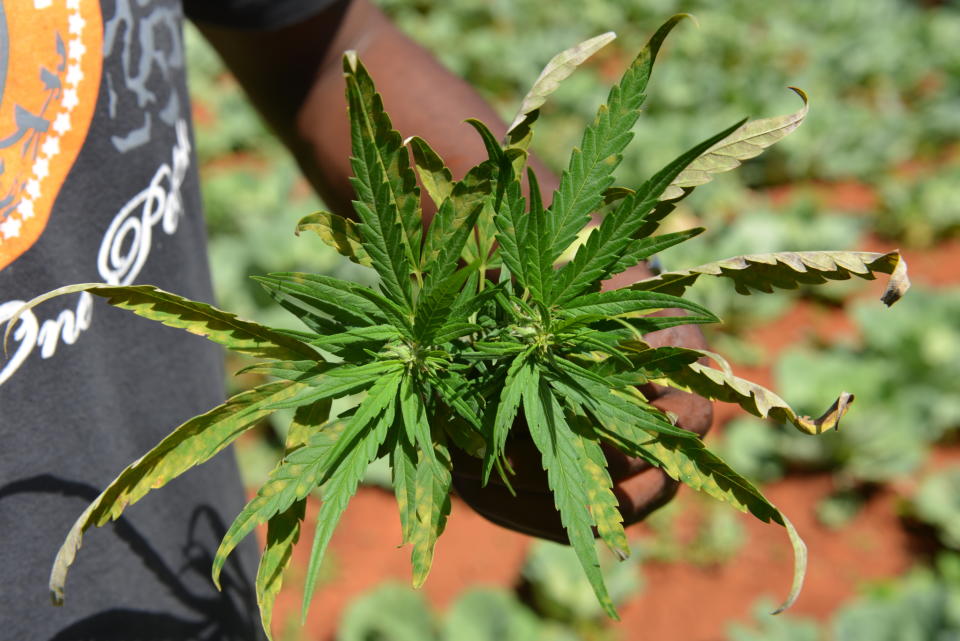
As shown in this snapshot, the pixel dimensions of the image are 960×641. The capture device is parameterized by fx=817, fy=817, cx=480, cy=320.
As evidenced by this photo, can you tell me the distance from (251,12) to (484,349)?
0.97m

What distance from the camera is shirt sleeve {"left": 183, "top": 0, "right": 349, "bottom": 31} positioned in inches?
58.5

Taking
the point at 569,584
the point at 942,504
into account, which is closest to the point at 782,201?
the point at 942,504

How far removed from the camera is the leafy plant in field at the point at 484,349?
0.85m

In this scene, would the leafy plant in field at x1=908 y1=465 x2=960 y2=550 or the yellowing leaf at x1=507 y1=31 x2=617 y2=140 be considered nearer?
the yellowing leaf at x1=507 y1=31 x2=617 y2=140

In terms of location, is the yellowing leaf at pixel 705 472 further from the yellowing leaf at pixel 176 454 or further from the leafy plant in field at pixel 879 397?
the leafy plant in field at pixel 879 397

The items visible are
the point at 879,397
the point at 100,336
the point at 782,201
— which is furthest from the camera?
the point at 782,201

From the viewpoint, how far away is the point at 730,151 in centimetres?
92

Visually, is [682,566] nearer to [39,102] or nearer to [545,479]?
[545,479]

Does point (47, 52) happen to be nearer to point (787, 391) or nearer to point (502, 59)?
point (787, 391)

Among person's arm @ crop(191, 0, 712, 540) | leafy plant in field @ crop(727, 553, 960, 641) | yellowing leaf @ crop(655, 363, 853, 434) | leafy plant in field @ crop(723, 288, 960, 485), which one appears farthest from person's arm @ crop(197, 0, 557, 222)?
leafy plant in field @ crop(723, 288, 960, 485)

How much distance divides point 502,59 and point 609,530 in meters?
5.78

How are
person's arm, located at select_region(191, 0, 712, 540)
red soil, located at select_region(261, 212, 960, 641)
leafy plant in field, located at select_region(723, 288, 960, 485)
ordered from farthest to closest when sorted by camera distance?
1. leafy plant in field, located at select_region(723, 288, 960, 485)
2. red soil, located at select_region(261, 212, 960, 641)
3. person's arm, located at select_region(191, 0, 712, 540)

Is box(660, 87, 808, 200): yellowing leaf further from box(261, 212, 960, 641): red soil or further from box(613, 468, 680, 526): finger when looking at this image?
box(261, 212, 960, 641): red soil

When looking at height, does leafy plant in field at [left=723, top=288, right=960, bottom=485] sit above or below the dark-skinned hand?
below
